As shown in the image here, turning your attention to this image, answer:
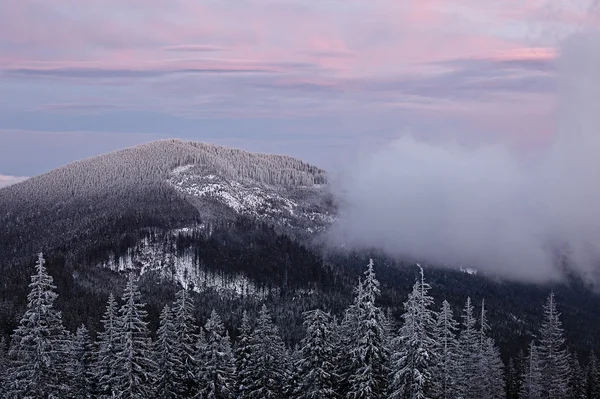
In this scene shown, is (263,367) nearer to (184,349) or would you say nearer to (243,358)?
(243,358)

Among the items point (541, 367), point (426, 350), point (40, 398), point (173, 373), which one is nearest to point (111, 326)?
point (173, 373)

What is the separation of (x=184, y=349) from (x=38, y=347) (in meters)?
14.1

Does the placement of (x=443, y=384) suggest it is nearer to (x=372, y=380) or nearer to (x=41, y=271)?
(x=372, y=380)

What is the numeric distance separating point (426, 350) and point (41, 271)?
84.0ft

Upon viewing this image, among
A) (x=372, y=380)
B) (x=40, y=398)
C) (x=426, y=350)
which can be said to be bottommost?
(x=40, y=398)

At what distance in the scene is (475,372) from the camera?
63250 mm

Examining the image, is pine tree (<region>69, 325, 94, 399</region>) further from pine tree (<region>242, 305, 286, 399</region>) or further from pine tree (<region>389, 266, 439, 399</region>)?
pine tree (<region>389, 266, 439, 399</region>)

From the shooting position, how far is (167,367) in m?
50.8

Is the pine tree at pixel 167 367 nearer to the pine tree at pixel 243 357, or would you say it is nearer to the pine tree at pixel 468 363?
the pine tree at pixel 243 357

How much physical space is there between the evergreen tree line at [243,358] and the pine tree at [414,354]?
67mm

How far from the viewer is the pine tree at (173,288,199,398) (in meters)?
51.5

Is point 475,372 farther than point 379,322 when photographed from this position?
Yes

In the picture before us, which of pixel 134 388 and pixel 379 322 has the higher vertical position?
pixel 379 322

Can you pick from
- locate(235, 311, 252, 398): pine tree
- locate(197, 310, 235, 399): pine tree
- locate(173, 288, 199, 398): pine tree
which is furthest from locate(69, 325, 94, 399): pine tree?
locate(235, 311, 252, 398): pine tree
